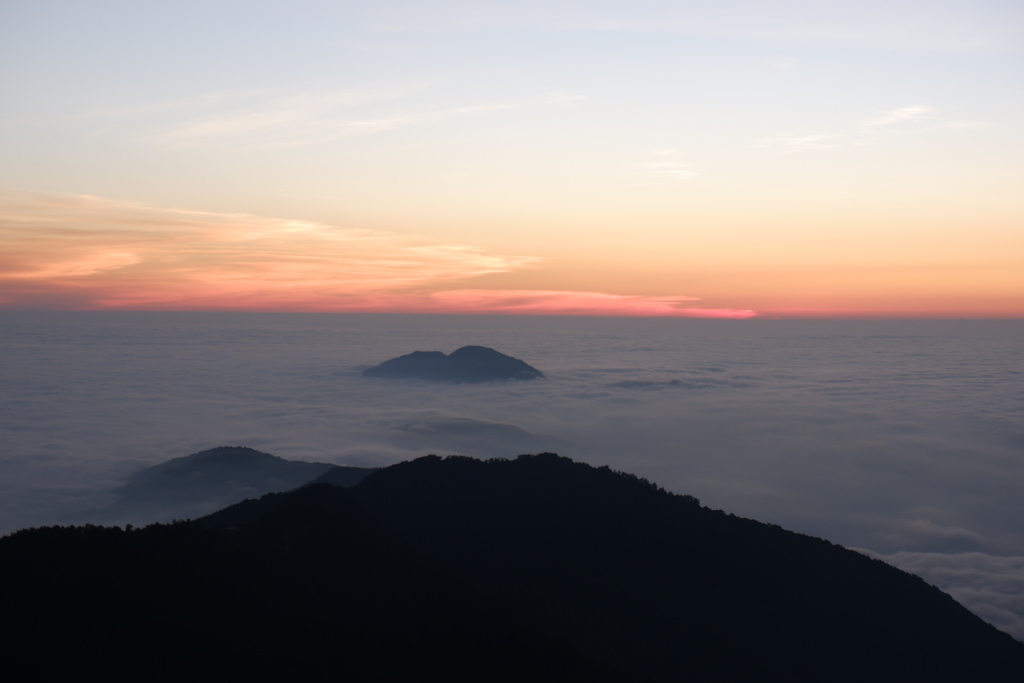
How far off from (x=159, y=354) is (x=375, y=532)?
203m

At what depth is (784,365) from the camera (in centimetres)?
18662

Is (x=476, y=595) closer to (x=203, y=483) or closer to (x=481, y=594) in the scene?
(x=481, y=594)

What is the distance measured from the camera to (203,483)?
56.4 metres

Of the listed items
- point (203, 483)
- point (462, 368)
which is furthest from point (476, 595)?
point (462, 368)

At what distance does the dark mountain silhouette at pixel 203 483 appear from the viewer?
170 feet

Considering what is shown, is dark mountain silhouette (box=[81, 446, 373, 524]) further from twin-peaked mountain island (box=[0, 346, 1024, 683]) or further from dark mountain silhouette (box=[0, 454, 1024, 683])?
twin-peaked mountain island (box=[0, 346, 1024, 683])

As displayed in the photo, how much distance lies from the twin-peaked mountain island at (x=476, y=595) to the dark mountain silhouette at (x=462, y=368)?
11343 cm

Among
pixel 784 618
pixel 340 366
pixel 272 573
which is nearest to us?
pixel 272 573

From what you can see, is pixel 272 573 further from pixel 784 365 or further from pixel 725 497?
pixel 784 365

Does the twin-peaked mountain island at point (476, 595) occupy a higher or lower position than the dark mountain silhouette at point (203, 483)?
higher

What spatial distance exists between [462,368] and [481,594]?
128 metres

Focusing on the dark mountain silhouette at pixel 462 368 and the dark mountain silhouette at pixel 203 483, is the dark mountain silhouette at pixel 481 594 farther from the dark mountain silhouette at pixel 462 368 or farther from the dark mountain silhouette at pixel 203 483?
the dark mountain silhouette at pixel 462 368

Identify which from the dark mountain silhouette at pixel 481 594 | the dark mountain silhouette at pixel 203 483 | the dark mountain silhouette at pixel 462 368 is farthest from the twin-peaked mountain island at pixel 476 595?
the dark mountain silhouette at pixel 462 368

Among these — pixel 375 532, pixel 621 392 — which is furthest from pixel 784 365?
pixel 375 532
